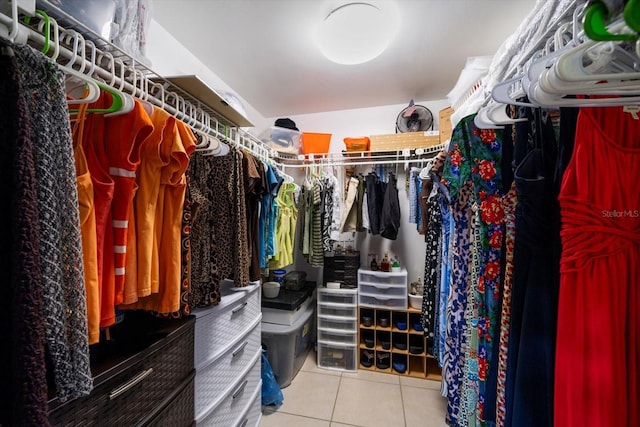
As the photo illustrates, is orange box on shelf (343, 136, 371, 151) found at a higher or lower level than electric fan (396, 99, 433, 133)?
lower

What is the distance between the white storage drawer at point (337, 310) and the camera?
6.84 feet

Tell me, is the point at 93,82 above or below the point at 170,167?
above

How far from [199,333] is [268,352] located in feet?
3.56

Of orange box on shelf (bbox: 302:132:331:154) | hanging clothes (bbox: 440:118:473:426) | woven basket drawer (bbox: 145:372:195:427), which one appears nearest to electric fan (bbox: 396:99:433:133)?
orange box on shelf (bbox: 302:132:331:154)

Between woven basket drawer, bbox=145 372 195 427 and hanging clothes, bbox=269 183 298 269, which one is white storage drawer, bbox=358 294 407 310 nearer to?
hanging clothes, bbox=269 183 298 269

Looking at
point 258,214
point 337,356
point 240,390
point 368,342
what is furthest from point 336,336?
point 258,214

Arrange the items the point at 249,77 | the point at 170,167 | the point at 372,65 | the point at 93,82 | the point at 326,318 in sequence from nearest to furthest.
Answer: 1. the point at 93,82
2. the point at 170,167
3. the point at 372,65
4. the point at 249,77
5. the point at 326,318

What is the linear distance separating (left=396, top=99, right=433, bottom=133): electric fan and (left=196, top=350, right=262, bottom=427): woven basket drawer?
7.24ft

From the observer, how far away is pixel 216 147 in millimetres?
913

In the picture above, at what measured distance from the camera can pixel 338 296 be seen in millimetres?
2127

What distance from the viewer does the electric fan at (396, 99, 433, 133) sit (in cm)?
218

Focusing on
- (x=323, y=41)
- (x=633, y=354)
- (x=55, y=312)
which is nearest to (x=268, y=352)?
(x=55, y=312)

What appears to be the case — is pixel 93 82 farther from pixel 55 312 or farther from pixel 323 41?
pixel 323 41

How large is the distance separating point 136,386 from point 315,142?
6.96 feet
